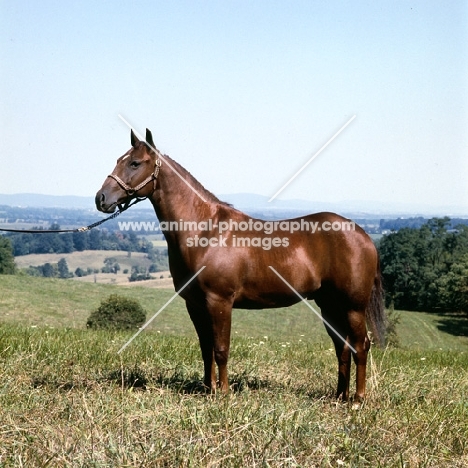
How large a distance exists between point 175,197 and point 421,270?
63.6m

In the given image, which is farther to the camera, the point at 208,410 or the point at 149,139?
the point at 149,139

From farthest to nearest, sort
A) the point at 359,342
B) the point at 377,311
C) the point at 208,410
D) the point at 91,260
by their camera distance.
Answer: the point at 91,260
the point at 377,311
the point at 359,342
the point at 208,410

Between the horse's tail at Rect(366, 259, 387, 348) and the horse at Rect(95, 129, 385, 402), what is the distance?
19 cm

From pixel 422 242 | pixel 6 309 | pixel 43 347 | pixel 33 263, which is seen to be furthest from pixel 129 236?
pixel 43 347

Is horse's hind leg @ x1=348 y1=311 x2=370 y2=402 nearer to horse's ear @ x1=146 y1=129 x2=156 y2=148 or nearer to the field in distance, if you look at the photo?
horse's ear @ x1=146 y1=129 x2=156 y2=148

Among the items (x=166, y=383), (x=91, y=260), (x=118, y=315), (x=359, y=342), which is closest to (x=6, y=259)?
(x=91, y=260)

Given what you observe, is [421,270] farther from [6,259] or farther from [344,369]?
[344,369]

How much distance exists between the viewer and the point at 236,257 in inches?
217

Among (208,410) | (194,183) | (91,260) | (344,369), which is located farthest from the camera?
(91,260)

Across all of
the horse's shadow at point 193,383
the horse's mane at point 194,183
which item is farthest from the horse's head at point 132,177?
the horse's shadow at point 193,383

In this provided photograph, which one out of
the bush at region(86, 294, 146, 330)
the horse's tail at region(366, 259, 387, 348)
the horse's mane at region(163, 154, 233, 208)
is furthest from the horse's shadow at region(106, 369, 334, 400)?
the bush at region(86, 294, 146, 330)

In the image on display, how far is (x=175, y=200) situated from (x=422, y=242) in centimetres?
6827

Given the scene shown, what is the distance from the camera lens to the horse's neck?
5562mm

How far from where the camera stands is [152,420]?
4.34 metres
